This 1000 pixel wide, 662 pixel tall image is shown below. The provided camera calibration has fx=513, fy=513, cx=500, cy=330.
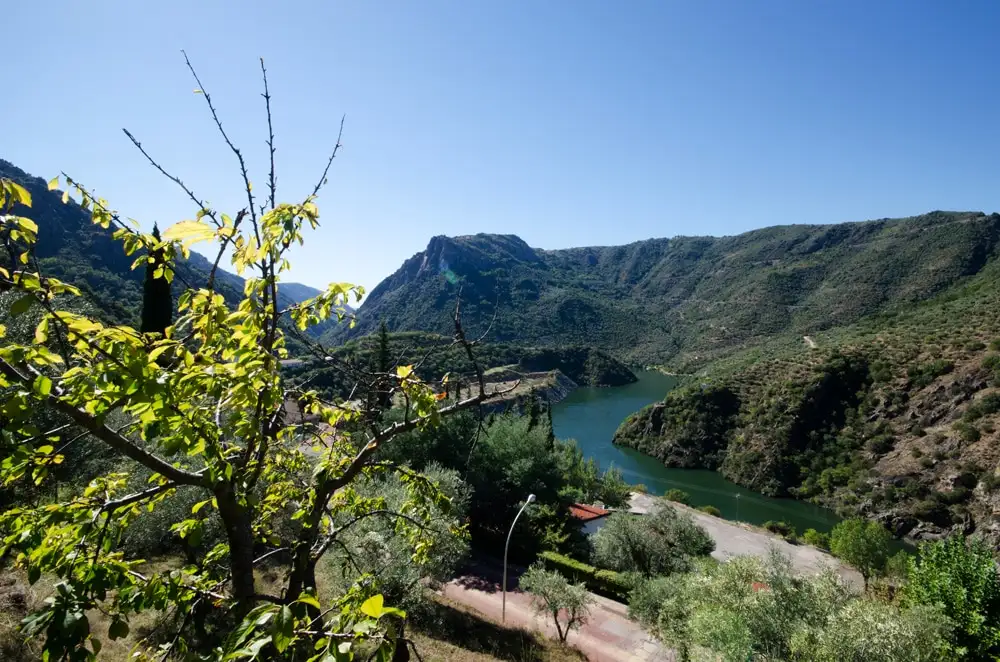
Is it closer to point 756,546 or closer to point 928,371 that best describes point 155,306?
point 756,546

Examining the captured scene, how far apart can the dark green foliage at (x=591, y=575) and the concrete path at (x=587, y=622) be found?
0.58 meters

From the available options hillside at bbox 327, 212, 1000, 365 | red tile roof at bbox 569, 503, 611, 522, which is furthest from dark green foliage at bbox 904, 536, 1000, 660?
hillside at bbox 327, 212, 1000, 365

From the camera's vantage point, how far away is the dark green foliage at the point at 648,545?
1948cm

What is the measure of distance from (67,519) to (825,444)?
5912 cm

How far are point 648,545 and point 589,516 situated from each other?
7.71 m

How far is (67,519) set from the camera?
2.22m

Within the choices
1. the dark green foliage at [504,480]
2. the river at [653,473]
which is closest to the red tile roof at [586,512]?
the dark green foliage at [504,480]

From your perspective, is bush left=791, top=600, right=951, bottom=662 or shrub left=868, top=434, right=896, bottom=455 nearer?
bush left=791, top=600, right=951, bottom=662

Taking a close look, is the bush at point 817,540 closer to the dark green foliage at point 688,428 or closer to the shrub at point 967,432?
the shrub at point 967,432

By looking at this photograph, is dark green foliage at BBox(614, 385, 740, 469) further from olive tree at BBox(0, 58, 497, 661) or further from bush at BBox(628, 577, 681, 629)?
olive tree at BBox(0, 58, 497, 661)

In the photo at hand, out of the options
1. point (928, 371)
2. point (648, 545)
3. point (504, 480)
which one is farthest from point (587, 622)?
point (928, 371)

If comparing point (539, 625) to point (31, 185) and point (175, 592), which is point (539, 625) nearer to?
point (175, 592)

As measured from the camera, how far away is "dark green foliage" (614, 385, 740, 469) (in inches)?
2232

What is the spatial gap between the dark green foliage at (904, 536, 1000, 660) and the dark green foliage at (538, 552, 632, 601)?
849 cm
